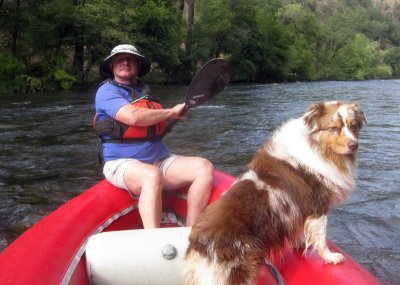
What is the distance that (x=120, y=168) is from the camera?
4074 millimetres

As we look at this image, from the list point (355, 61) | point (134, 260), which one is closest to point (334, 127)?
point (134, 260)

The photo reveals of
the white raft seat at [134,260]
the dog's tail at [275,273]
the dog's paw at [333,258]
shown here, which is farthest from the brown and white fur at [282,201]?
the white raft seat at [134,260]

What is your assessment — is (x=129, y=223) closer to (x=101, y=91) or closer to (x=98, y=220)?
(x=98, y=220)

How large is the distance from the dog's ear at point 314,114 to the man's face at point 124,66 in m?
1.90

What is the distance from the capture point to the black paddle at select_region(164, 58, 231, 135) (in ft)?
15.1

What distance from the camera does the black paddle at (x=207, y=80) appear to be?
4.61m

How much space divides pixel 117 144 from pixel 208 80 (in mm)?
1167

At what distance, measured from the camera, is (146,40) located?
99.0 feet

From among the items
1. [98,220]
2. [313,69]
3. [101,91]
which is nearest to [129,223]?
[98,220]

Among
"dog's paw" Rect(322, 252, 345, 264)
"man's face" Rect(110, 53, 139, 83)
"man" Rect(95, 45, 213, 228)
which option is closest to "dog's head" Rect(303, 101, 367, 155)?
"dog's paw" Rect(322, 252, 345, 264)

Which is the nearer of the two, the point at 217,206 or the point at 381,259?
the point at 217,206

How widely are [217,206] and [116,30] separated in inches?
995

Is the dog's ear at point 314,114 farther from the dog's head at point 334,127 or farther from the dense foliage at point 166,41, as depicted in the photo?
the dense foliage at point 166,41

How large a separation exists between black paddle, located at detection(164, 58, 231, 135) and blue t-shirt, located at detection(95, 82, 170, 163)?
13.6 inches
